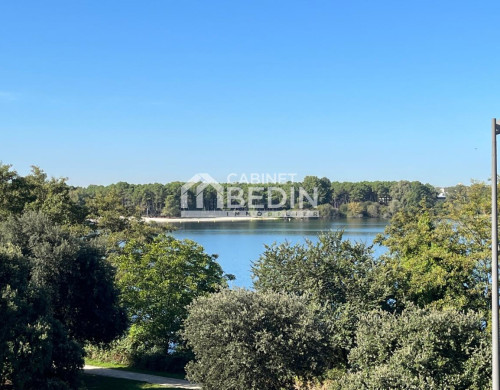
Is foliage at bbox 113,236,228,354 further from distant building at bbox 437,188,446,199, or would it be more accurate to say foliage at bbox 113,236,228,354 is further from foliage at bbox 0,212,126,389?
distant building at bbox 437,188,446,199

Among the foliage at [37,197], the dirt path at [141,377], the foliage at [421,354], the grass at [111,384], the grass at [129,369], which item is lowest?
the grass at [129,369]

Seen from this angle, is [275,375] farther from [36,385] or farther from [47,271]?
[47,271]

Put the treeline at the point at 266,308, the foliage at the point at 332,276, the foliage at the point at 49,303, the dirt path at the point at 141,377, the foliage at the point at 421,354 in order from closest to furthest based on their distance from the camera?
the foliage at the point at 421,354
the treeline at the point at 266,308
the foliage at the point at 49,303
the foliage at the point at 332,276
the dirt path at the point at 141,377

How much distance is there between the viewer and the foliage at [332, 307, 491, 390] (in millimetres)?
14523

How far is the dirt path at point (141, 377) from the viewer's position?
22.0m

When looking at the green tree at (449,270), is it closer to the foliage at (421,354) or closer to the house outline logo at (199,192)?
the foliage at (421,354)

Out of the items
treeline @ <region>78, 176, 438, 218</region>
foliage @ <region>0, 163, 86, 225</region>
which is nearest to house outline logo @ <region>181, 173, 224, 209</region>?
treeline @ <region>78, 176, 438, 218</region>

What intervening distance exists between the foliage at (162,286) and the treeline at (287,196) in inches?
4513

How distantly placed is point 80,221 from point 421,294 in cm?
2825

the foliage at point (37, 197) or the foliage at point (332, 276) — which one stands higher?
the foliage at point (37, 197)

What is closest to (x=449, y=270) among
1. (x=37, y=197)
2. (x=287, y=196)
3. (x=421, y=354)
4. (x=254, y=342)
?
(x=421, y=354)

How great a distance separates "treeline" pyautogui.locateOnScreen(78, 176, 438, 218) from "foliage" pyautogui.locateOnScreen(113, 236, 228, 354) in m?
115

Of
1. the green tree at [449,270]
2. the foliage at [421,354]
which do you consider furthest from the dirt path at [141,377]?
the green tree at [449,270]

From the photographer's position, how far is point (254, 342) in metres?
16.2
